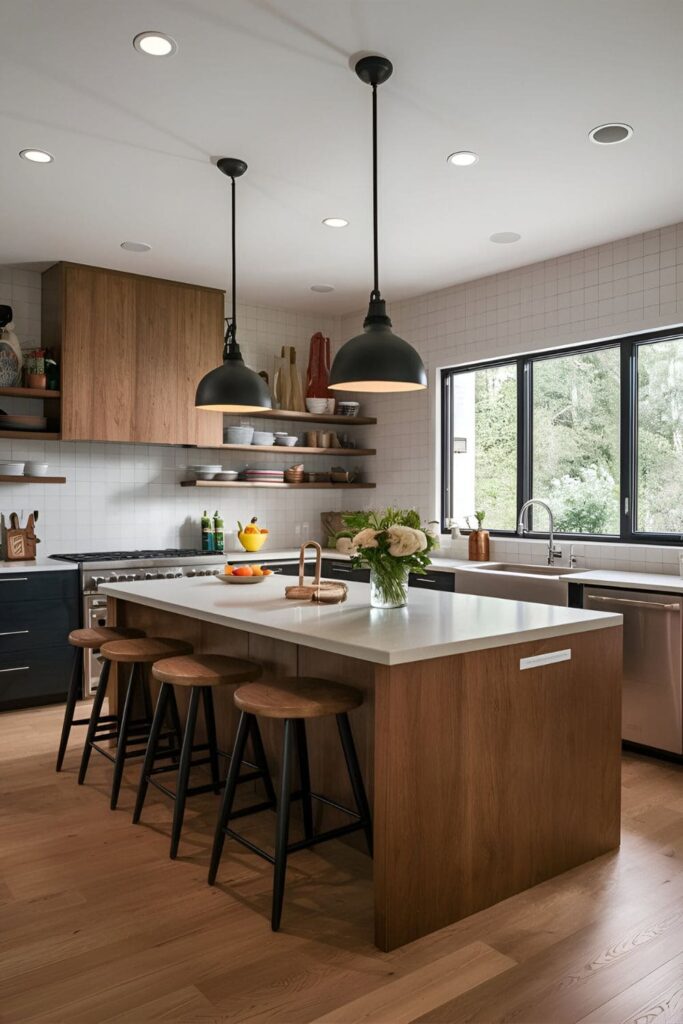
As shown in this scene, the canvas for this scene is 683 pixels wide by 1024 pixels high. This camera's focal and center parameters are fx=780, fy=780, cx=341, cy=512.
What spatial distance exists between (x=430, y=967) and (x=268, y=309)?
526 centimetres

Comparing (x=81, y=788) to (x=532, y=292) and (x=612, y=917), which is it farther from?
(x=532, y=292)

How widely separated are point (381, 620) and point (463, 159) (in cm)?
226

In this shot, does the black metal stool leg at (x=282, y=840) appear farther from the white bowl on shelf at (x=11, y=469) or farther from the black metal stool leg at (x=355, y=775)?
the white bowl on shelf at (x=11, y=469)

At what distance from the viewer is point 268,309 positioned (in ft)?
21.1

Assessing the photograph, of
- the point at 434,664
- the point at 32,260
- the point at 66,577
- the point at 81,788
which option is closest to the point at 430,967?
the point at 434,664

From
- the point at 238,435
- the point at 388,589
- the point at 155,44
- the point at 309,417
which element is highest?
the point at 155,44

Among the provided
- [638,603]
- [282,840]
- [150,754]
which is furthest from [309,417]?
[282,840]

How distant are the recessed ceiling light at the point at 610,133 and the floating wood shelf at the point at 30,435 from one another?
3639 millimetres

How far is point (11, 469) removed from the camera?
509 cm

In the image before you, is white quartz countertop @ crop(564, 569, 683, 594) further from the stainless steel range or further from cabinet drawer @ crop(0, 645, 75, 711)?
cabinet drawer @ crop(0, 645, 75, 711)

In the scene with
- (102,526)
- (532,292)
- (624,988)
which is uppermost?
(532,292)

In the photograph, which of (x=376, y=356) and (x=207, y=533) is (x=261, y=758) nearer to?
(x=376, y=356)

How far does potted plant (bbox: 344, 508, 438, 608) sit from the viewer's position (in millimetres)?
2795

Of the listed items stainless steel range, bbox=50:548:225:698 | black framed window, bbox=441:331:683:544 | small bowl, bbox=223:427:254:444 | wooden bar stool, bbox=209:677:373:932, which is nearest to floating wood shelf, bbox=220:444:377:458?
small bowl, bbox=223:427:254:444
